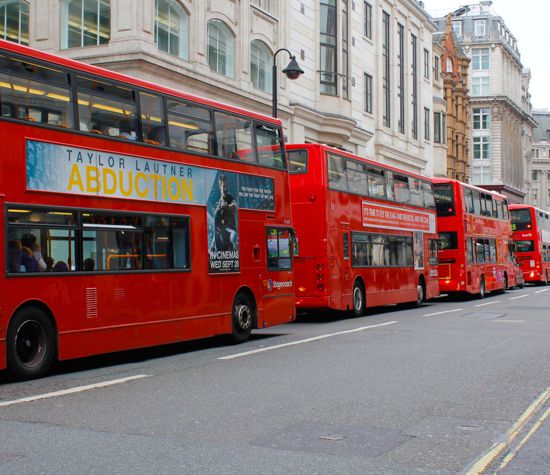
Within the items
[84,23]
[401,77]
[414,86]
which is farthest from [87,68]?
[414,86]

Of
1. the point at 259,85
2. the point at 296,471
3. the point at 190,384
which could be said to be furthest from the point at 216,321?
the point at 259,85

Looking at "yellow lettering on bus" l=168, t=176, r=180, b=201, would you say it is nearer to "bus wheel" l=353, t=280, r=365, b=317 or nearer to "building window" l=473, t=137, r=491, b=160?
"bus wheel" l=353, t=280, r=365, b=317

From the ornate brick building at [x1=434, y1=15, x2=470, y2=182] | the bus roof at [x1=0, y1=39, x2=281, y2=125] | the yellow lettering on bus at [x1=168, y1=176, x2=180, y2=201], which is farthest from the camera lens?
the ornate brick building at [x1=434, y1=15, x2=470, y2=182]

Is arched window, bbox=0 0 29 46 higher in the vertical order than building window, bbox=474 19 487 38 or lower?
lower

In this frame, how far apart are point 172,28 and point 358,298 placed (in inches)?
443

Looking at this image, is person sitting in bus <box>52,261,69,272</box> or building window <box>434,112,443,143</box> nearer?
person sitting in bus <box>52,261,69,272</box>

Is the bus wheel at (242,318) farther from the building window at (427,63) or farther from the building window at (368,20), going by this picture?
the building window at (427,63)

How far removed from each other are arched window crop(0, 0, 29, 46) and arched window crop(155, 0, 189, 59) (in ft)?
13.2

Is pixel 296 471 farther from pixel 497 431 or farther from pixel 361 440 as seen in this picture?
pixel 497 431

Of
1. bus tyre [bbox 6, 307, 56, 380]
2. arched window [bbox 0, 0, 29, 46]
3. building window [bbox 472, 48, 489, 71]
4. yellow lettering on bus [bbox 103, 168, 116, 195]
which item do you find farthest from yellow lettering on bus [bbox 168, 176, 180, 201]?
building window [bbox 472, 48, 489, 71]

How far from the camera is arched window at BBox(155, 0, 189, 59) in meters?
27.1

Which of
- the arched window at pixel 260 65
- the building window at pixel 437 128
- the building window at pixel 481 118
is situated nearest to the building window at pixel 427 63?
the building window at pixel 437 128

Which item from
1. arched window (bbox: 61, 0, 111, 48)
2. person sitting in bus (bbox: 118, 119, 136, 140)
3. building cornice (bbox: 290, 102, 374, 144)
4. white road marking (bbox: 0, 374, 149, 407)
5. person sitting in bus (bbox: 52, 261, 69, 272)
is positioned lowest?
white road marking (bbox: 0, 374, 149, 407)

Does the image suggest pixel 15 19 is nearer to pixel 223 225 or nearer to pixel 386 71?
pixel 223 225
